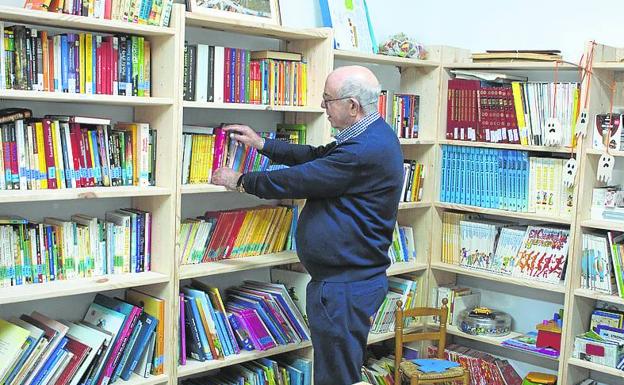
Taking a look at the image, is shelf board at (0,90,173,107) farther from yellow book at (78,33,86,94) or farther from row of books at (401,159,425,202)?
row of books at (401,159,425,202)

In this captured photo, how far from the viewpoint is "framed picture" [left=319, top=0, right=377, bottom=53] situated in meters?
3.52

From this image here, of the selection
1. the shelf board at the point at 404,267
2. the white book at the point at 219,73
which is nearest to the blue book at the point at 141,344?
the white book at the point at 219,73

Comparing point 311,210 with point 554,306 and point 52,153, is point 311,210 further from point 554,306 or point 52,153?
point 554,306

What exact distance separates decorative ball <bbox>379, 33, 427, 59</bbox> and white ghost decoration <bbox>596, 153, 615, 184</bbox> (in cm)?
102

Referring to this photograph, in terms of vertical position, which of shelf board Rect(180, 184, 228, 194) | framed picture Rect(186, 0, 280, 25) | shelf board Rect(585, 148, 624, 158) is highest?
framed picture Rect(186, 0, 280, 25)

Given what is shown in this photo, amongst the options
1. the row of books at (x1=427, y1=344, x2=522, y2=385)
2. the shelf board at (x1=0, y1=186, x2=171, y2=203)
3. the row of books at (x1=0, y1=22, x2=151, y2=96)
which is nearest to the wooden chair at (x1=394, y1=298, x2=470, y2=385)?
the row of books at (x1=427, y1=344, x2=522, y2=385)

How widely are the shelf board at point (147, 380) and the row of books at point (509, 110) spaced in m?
1.84

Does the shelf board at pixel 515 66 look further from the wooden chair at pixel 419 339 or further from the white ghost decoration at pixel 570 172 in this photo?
the wooden chair at pixel 419 339

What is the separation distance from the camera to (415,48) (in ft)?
12.4

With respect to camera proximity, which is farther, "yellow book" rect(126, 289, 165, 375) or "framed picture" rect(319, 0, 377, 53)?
"framed picture" rect(319, 0, 377, 53)

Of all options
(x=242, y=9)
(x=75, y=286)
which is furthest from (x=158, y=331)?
(x=242, y=9)

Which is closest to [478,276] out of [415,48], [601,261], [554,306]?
[554,306]

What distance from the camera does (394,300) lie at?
3.80 m

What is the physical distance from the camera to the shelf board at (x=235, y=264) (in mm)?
2986
